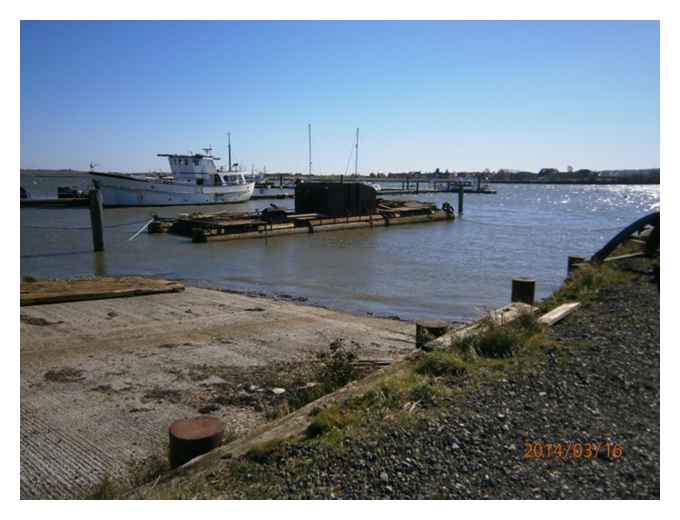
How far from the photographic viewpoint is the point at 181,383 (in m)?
6.20

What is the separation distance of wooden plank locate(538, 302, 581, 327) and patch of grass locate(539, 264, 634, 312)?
0.24 meters

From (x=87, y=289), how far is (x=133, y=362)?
207 inches

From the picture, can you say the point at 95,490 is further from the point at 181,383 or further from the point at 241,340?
the point at 241,340

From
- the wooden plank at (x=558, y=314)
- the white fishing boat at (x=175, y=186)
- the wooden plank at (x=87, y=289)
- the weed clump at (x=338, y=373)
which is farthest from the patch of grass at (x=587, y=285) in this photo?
the white fishing boat at (x=175, y=186)

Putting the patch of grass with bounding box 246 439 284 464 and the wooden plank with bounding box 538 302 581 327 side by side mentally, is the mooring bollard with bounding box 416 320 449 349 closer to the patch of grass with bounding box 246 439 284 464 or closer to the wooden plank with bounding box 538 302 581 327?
the wooden plank with bounding box 538 302 581 327

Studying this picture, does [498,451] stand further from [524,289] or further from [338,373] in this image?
[524,289]

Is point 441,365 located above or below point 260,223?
below

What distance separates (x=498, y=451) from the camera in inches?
133

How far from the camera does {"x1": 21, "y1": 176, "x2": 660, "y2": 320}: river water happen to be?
46.7ft

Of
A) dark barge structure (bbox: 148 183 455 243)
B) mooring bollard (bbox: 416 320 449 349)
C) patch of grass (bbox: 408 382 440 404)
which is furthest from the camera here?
dark barge structure (bbox: 148 183 455 243)

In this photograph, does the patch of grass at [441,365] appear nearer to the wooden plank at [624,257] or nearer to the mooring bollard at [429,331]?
the mooring bollard at [429,331]

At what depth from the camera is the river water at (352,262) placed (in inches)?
561
